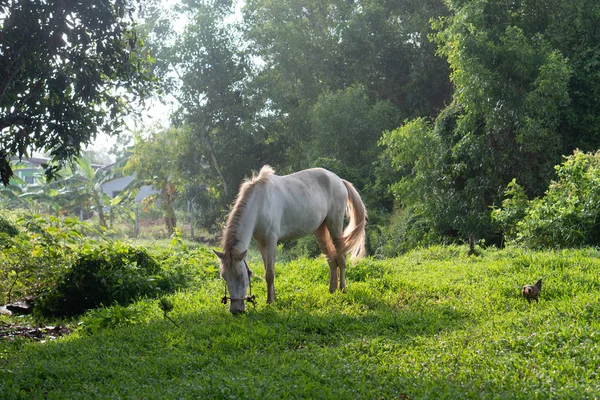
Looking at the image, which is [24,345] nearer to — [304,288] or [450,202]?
[304,288]

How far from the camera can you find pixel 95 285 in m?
9.26

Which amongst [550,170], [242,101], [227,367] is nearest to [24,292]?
[227,367]

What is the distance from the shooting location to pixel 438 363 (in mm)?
4852

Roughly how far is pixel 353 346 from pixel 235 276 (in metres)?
1.83

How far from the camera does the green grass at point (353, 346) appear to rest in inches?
173

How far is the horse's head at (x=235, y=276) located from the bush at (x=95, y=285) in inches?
110

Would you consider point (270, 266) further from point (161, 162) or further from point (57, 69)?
point (161, 162)

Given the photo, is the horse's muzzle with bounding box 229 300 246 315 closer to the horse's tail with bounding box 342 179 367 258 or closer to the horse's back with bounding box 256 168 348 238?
the horse's back with bounding box 256 168 348 238

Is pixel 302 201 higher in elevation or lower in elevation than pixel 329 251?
higher

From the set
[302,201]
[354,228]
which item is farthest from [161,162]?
[302,201]

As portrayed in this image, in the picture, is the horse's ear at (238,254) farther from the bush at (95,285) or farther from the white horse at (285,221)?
the bush at (95,285)

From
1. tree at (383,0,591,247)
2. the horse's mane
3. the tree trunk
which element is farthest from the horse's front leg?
the tree trunk

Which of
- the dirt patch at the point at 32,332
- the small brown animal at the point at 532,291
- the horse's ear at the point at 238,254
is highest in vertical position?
the horse's ear at the point at 238,254

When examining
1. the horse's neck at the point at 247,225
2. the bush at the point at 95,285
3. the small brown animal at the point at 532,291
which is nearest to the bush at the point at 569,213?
the small brown animal at the point at 532,291
